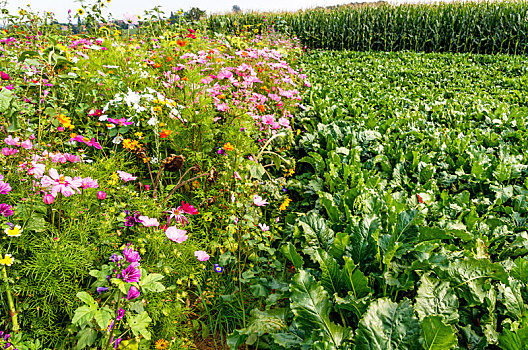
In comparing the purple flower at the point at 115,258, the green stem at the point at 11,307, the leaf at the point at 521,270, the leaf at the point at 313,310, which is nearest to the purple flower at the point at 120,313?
the purple flower at the point at 115,258

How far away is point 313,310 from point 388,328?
29 cm

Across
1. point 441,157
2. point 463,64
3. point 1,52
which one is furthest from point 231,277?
point 463,64

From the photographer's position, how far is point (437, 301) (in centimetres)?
143

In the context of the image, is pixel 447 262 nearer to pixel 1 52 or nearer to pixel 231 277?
pixel 231 277

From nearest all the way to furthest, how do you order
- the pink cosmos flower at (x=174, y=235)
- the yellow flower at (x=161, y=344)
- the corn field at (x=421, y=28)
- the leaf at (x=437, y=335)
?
the leaf at (x=437, y=335), the yellow flower at (x=161, y=344), the pink cosmos flower at (x=174, y=235), the corn field at (x=421, y=28)

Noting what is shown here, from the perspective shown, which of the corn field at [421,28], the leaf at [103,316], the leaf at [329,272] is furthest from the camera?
the corn field at [421,28]

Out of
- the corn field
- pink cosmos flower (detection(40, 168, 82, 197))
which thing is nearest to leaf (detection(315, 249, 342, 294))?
pink cosmos flower (detection(40, 168, 82, 197))

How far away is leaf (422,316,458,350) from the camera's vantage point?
1.16 meters

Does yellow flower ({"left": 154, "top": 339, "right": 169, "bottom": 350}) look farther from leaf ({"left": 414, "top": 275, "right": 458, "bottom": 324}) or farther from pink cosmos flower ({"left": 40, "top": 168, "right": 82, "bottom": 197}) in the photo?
leaf ({"left": 414, "top": 275, "right": 458, "bottom": 324})

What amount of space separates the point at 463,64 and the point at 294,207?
1008 cm

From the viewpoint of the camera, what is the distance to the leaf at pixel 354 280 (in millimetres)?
1487

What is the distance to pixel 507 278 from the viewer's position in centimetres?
151

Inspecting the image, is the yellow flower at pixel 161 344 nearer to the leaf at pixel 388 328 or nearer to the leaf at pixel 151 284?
the leaf at pixel 151 284

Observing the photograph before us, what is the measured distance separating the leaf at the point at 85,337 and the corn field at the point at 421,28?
13534mm
